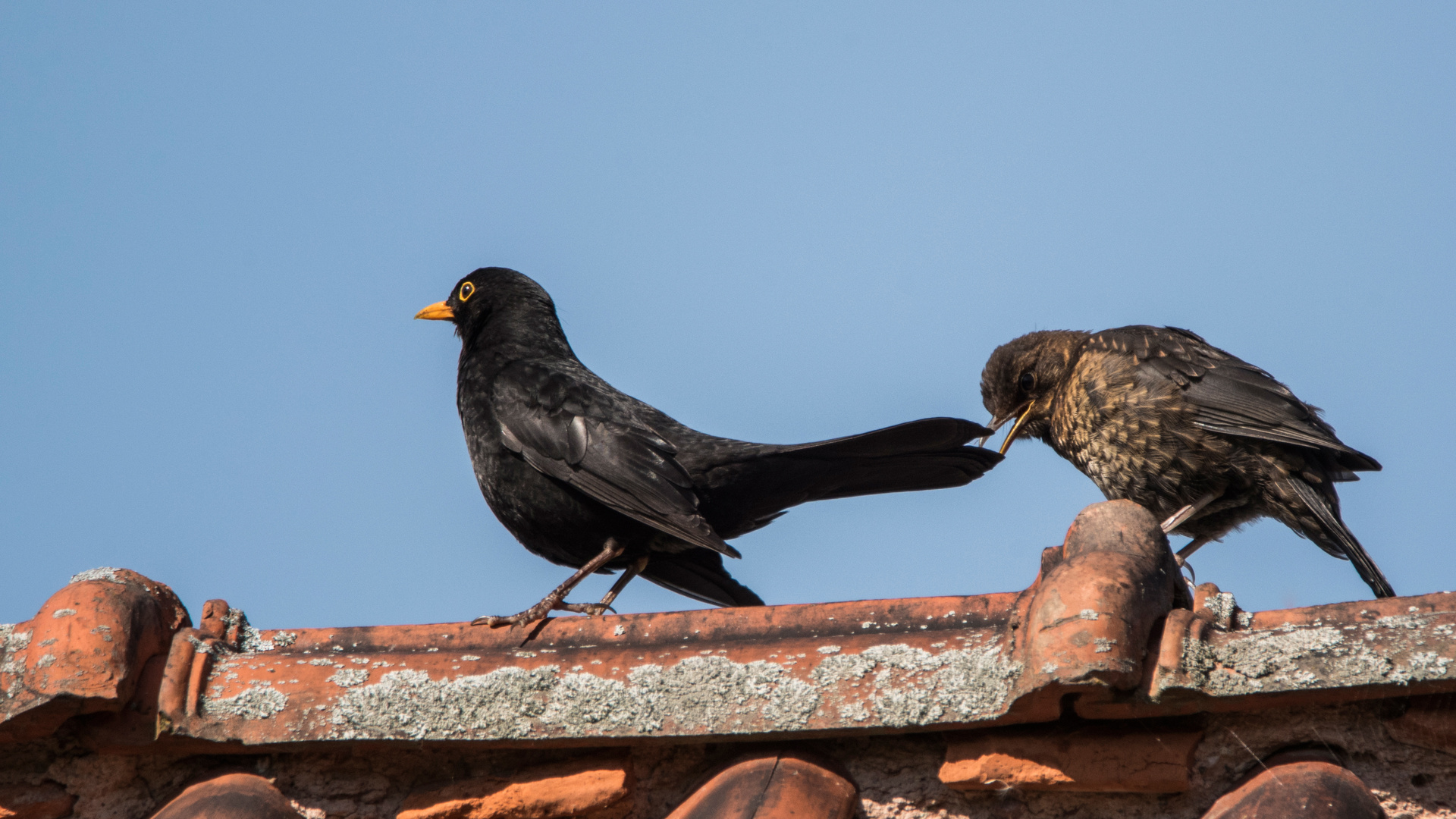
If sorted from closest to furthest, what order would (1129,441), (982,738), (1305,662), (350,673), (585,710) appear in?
(1305,662)
(982,738)
(585,710)
(350,673)
(1129,441)

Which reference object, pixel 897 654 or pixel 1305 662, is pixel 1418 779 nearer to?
pixel 1305 662

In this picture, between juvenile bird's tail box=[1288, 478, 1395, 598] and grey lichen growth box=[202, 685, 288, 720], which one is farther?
juvenile bird's tail box=[1288, 478, 1395, 598]

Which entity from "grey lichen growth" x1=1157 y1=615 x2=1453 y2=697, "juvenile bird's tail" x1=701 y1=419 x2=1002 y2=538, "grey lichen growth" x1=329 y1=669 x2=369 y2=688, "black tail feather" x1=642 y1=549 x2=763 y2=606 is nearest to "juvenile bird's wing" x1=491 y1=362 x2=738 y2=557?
"juvenile bird's tail" x1=701 y1=419 x2=1002 y2=538

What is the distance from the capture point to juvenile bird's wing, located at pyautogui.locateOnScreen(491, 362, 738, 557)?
4.49 metres

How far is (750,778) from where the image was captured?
8.11 ft

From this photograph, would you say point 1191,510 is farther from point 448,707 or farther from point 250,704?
point 250,704

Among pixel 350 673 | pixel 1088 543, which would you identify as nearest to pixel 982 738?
pixel 1088 543

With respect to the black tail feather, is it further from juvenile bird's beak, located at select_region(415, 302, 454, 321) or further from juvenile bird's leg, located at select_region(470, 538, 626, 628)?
juvenile bird's beak, located at select_region(415, 302, 454, 321)

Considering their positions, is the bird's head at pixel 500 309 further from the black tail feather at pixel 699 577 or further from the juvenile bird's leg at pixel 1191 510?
the juvenile bird's leg at pixel 1191 510

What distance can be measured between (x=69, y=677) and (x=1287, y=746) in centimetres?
243

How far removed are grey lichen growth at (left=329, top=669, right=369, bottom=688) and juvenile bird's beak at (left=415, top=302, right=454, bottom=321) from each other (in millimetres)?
3628

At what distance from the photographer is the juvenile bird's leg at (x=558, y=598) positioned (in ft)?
12.3

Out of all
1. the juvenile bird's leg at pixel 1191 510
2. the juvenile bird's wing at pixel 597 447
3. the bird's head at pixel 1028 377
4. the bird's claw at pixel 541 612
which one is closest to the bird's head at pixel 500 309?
the juvenile bird's wing at pixel 597 447

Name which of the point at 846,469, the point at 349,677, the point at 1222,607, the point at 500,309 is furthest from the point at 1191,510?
the point at 349,677
